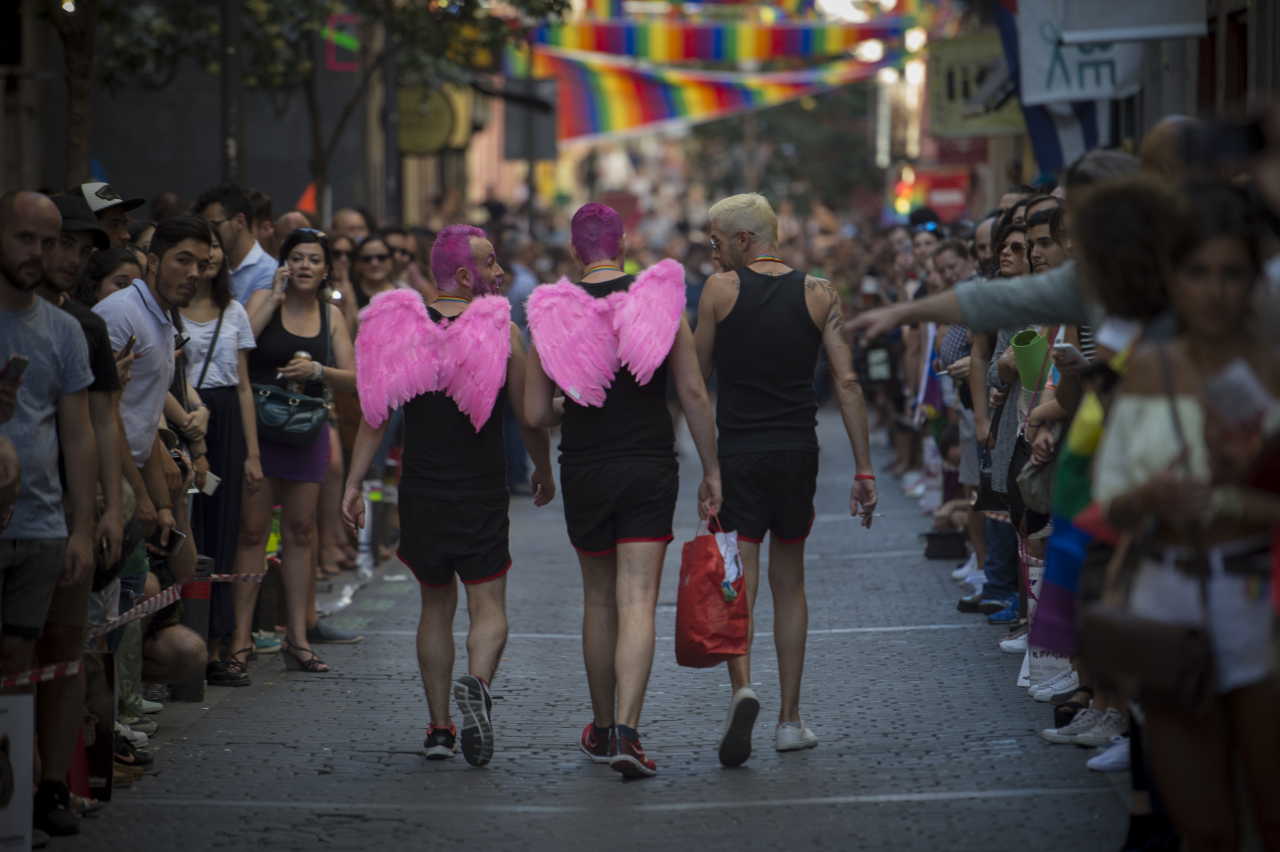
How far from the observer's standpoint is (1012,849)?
5.10 m

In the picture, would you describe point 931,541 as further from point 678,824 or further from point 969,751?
point 678,824

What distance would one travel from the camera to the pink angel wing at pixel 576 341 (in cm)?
616

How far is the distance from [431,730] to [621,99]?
2633cm

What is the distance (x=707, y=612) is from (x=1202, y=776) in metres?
2.63

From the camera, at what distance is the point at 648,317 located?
614cm

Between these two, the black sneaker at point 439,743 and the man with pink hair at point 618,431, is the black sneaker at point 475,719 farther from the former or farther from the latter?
the man with pink hair at point 618,431

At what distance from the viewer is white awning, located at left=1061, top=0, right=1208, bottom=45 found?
377 inches

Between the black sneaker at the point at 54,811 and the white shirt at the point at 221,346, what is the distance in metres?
2.68

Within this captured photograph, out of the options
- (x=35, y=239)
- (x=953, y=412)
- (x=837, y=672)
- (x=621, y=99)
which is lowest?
(x=837, y=672)

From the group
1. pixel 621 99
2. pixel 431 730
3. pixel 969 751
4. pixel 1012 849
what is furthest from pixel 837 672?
pixel 621 99

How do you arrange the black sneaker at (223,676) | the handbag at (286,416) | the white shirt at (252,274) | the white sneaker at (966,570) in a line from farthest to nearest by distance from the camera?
the white sneaker at (966,570) → the white shirt at (252,274) → the handbag at (286,416) → the black sneaker at (223,676)

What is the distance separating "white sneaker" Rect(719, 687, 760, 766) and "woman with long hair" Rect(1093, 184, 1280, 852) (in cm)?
241

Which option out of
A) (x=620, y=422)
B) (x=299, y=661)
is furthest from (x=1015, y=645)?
(x=299, y=661)

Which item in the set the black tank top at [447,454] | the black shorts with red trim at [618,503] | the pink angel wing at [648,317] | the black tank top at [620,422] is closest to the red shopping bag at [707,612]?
the black shorts with red trim at [618,503]
